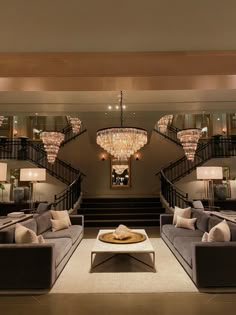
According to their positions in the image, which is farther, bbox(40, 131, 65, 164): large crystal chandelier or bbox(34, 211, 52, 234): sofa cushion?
bbox(40, 131, 65, 164): large crystal chandelier

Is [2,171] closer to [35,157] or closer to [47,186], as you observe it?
[47,186]

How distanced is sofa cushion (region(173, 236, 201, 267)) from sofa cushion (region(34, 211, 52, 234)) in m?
2.68

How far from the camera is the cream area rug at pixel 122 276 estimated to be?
11.2 ft

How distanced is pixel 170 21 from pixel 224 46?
80 centimetres

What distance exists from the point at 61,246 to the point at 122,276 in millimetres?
1127

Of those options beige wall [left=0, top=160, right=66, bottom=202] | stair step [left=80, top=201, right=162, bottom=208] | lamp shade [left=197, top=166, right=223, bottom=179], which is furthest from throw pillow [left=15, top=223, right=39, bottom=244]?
beige wall [left=0, top=160, right=66, bottom=202]

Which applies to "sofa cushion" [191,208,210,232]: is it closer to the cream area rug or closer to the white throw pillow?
the cream area rug

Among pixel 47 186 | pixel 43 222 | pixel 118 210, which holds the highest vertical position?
pixel 47 186

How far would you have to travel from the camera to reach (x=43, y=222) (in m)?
5.23

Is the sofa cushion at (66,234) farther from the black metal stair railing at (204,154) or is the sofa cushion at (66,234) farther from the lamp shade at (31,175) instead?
the black metal stair railing at (204,154)

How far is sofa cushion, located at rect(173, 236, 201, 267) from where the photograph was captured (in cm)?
374

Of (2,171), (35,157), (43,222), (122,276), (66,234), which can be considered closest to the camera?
(122,276)

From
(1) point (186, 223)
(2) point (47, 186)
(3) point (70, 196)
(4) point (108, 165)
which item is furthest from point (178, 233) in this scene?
(2) point (47, 186)

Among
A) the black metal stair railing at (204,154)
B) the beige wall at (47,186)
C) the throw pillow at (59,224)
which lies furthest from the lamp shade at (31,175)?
the black metal stair railing at (204,154)
